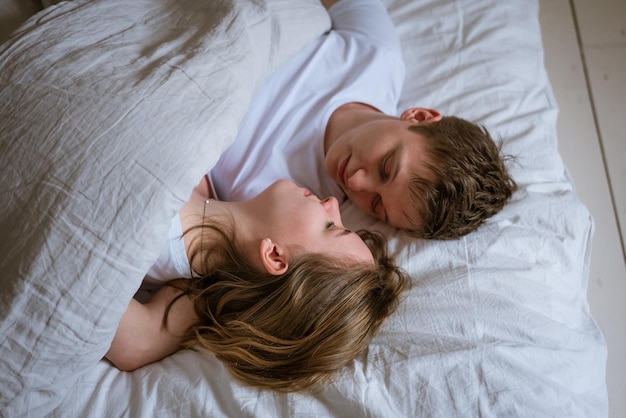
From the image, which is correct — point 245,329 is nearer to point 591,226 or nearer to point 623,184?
point 591,226

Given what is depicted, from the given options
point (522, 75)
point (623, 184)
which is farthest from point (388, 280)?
point (623, 184)

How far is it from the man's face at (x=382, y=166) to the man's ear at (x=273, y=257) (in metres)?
0.24

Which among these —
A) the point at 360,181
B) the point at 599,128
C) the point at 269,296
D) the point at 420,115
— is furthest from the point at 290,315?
the point at 599,128

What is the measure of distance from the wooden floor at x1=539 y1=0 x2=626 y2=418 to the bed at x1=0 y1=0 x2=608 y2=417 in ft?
1.00

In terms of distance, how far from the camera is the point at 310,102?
4.17ft

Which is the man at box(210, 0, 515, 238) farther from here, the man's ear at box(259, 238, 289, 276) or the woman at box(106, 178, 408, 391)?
the man's ear at box(259, 238, 289, 276)

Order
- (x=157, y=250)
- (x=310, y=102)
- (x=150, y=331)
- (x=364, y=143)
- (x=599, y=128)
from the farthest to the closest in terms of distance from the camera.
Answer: (x=599, y=128)
(x=310, y=102)
(x=364, y=143)
(x=150, y=331)
(x=157, y=250)

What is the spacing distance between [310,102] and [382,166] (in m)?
0.27

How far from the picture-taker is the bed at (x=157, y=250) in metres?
0.77

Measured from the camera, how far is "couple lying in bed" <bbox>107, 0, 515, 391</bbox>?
2.88ft

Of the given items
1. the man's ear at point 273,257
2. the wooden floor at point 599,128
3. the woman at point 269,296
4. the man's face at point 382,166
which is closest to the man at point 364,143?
the man's face at point 382,166

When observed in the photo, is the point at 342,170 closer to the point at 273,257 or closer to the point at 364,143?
the point at 364,143

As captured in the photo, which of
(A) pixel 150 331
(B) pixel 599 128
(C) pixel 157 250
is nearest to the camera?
(C) pixel 157 250

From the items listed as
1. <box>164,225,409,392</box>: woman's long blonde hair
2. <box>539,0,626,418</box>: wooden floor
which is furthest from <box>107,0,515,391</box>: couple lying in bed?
<box>539,0,626,418</box>: wooden floor
